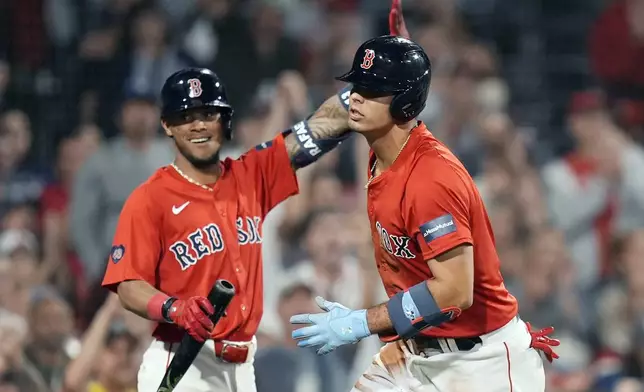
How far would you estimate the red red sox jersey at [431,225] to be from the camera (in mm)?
4359

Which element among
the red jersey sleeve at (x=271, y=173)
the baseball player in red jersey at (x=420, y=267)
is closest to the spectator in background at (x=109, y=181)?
the red jersey sleeve at (x=271, y=173)

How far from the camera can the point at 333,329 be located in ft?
14.6

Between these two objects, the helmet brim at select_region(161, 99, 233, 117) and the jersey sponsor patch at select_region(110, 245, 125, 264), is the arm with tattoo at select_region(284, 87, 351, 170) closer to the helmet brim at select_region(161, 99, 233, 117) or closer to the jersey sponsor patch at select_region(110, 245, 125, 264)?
the helmet brim at select_region(161, 99, 233, 117)

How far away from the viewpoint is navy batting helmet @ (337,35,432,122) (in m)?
4.53

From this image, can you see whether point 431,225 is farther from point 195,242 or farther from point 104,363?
point 104,363

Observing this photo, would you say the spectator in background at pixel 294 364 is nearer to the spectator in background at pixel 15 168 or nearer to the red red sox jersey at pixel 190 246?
the red red sox jersey at pixel 190 246

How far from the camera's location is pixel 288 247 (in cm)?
858

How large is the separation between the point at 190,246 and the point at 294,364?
249 centimetres

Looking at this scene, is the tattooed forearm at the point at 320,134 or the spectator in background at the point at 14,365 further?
the spectator in background at the point at 14,365

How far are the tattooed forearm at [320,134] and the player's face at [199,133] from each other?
1.36ft

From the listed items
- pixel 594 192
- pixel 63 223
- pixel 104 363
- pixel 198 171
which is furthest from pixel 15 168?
pixel 594 192

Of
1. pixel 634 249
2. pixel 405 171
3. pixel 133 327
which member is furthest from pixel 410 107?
pixel 634 249

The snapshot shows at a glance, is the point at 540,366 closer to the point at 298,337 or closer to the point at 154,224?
the point at 298,337

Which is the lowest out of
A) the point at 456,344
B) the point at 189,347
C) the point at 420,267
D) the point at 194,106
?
the point at 456,344
